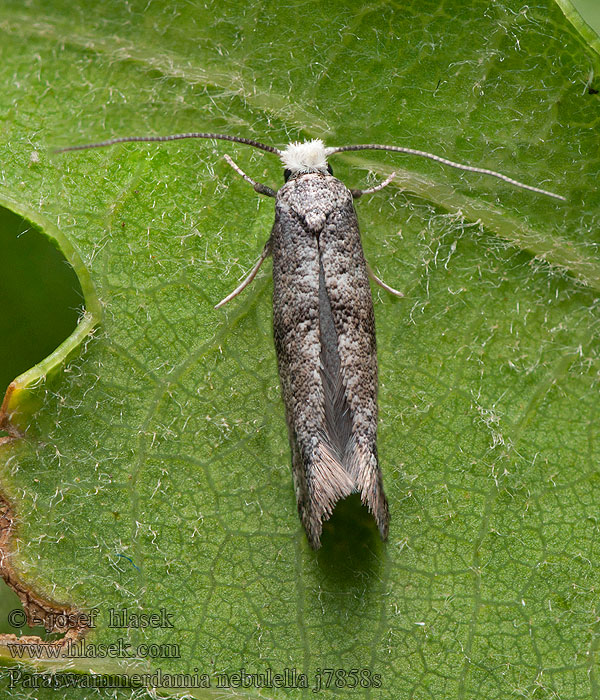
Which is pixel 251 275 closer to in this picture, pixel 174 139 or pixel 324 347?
pixel 324 347

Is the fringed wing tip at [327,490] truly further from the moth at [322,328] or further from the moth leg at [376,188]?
the moth leg at [376,188]

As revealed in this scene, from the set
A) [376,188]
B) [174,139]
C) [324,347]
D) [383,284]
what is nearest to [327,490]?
[324,347]

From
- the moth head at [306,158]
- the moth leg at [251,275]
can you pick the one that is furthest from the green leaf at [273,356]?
the moth head at [306,158]

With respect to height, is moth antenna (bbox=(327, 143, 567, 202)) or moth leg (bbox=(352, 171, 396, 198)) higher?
moth antenna (bbox=(327, 143, 567, 202))

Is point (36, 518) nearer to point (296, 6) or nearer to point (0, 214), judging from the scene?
point (0, 214)

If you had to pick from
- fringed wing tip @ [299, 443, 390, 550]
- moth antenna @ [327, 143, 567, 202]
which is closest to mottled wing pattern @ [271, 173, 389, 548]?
fringed wing tip @ [299, 443, 390, 550]

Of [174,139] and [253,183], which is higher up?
[174,139]

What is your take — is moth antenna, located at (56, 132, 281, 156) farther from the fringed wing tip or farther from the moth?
the fringed wing tip
